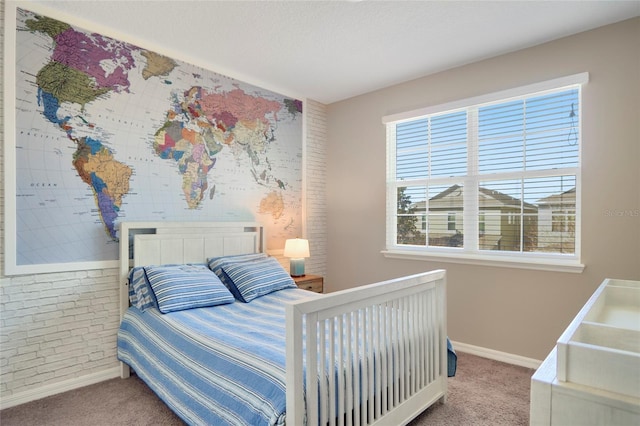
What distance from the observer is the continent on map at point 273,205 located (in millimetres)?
3778

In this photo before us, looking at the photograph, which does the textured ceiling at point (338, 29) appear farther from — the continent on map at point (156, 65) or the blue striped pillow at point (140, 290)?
the blue striped pillow at point (140, 290)

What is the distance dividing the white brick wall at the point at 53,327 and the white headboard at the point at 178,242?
174mm

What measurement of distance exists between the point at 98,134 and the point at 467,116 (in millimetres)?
3077

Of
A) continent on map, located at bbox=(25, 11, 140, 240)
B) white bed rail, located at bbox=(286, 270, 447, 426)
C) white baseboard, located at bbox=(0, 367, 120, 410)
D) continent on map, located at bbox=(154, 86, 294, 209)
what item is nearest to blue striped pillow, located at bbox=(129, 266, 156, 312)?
continent on map, located at bbox=(25, 11, 140, 240)

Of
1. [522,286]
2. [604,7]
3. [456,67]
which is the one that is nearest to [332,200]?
[456,67]

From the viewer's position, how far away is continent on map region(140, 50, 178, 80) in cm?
292

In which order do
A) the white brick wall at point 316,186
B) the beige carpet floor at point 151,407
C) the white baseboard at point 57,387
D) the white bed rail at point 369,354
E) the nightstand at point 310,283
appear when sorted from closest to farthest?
Answer: 1. the white bed rail at point 369,354
2. the beige carpet floor at point 151,407
3. the white baseboard at point 57,387
4. the nightstand at point 310,283
5. the white brick wall at point 316,186

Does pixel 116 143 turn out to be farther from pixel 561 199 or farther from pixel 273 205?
pixel 561 199

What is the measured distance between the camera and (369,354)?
5.62 feet

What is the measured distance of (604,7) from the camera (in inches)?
93.3

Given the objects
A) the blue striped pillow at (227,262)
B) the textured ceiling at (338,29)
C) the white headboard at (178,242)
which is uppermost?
the textured ceiling at (338,29)

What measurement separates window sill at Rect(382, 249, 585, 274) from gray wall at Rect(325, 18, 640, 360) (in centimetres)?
5

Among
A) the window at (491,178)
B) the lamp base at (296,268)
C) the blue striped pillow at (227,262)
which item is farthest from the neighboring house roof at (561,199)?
the blue striped pillow at (227,262)

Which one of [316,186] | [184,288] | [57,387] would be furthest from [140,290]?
[316,186]
